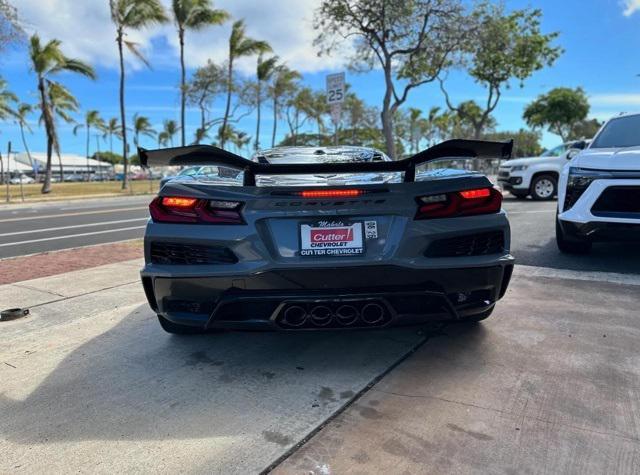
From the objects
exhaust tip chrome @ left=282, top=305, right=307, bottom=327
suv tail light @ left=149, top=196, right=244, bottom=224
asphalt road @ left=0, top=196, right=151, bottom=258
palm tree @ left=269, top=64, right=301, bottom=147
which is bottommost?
asphalt road @ left=0, top=196, right=151, bottom=258

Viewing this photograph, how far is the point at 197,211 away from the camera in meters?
2.52

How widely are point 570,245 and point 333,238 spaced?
173 inches

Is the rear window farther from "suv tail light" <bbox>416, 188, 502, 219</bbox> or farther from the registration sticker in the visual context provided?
the registration sticker

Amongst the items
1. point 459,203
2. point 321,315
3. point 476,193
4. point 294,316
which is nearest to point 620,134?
point 476,193

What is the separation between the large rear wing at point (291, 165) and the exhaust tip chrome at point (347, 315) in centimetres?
75

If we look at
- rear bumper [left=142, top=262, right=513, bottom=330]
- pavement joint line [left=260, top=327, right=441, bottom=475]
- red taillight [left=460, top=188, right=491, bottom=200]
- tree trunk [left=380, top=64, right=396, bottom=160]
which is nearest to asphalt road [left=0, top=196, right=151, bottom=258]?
rear bumper [left=142, top=262, right=513, bottom=330]

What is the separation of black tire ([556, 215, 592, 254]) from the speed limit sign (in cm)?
548

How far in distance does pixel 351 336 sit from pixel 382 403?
95 centimetres

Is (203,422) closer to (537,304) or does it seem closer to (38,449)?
(38,449)

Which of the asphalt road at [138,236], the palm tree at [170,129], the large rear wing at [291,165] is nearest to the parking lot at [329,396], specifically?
the large rear wing at [291,165]

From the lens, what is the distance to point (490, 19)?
1786 cm

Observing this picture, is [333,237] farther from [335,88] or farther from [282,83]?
[282,83]

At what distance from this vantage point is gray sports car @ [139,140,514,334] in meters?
2.45

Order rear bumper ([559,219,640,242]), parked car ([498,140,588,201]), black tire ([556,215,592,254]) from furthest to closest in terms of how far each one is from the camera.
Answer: parked car ([498,140,588,201])
black tire ([556,215,592,254])
rear bumper ([559,219,640,242])
